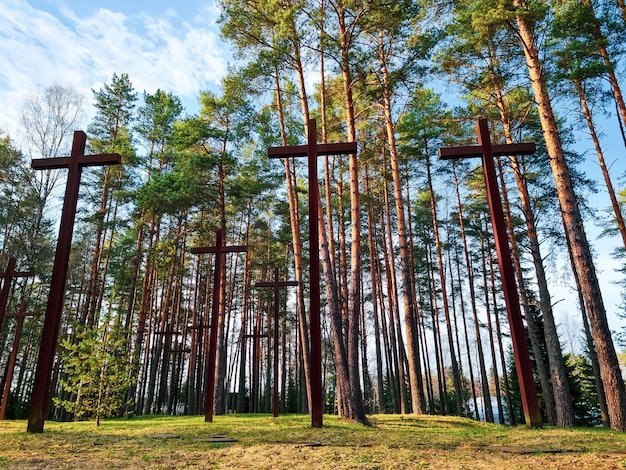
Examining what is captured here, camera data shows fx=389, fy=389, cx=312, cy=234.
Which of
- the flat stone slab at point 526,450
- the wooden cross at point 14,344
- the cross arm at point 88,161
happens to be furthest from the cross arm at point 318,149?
the wooden cross at point 14,344

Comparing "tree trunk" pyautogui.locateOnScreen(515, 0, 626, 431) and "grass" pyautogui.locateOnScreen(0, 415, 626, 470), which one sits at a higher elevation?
"tree trunk" pyautogui.locateOnScreen(515, 0, 626, 431)

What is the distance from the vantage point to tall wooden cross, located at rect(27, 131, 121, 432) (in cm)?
569

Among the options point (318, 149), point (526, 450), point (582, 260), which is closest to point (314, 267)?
point (318, 149)

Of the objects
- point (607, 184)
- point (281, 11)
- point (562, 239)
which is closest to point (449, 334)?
point (562, 239)

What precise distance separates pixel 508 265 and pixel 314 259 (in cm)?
287

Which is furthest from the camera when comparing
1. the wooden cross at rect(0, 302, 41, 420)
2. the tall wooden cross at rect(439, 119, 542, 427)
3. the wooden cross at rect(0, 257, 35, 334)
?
the wooden cross at rect(0, 302, 41, 420)

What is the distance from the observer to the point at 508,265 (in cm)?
575

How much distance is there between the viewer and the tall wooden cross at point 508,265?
538cm

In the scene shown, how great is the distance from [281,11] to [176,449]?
32.3 ft

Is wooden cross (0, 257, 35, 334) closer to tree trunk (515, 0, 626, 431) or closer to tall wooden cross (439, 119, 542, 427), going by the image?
tall wooden cross (439, 119, 542, 427)

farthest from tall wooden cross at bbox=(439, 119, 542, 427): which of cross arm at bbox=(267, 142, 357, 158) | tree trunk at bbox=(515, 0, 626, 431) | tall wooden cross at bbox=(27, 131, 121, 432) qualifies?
tall wooden cross at bbox=(27, 131, 121, 432)

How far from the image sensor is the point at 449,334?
58.2 ft

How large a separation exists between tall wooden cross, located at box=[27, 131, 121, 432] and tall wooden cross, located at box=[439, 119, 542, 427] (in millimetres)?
6138

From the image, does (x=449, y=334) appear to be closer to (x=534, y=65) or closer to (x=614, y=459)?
(x=534, y=65)
